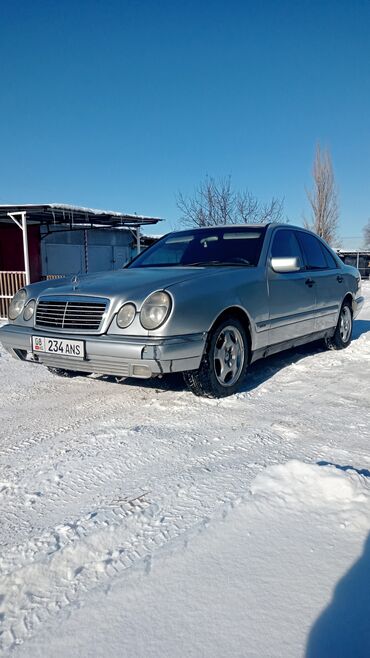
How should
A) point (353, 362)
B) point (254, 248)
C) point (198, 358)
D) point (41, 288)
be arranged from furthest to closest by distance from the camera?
point (353, 362) < point (254, 248) < point (41, 288) < point (198, 358)

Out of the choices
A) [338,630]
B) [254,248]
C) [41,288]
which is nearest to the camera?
[338,630]

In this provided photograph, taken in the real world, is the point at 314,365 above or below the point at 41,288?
below

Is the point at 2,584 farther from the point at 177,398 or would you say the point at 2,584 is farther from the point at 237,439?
the point at 177,398

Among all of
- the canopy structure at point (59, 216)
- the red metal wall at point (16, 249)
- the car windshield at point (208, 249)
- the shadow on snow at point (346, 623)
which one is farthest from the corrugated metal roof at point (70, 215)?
the shadow on snow at point (346, 623)

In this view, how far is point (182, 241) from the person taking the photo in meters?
4.59

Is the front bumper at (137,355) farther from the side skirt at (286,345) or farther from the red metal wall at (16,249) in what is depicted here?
the red metal wall at (16,249)

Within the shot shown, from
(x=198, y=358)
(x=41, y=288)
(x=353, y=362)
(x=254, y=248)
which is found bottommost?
(x=353, y=362)

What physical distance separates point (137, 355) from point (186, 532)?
1.38 m

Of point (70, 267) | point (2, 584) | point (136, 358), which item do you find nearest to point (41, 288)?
point (136, 358)

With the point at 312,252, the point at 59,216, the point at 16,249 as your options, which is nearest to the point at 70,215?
the point at 59,216

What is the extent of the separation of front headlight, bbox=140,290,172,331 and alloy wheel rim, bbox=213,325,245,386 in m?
0.57

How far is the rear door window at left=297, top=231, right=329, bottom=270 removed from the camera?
4916mm

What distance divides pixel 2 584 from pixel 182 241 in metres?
3.66

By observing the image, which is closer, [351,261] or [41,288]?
[41,288]
